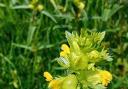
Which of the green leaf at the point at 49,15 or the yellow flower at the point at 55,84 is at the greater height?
the yellow flower at the point at 55,84

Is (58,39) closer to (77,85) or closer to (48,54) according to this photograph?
(48,54)

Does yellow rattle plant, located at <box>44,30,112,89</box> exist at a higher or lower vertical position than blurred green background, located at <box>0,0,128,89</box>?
higher

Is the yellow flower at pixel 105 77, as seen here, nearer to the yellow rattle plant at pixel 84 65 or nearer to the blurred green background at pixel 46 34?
the yellow rattle plant at pixel 84 65

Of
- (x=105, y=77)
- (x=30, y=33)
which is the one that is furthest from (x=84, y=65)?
(x=30, y=33)

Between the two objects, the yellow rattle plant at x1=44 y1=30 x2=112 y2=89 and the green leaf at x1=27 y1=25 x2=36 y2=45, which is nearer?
the yellow rattle plant at x1=44 y1=30 x2=112 y2=89

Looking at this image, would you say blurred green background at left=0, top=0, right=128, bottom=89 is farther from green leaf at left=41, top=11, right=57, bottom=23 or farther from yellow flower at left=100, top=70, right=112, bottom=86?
yellow flower at left=100, top=70, right=112, bottom=86

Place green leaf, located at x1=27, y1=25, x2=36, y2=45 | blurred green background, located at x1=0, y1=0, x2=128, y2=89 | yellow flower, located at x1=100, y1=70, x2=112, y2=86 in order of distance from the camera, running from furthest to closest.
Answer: green leaf, located at x1=27, y1=25, x2=36, y2=45
blurred green background, located at x1=0, y1=0, x2=128, y2=89
yellow flower, located at x1=100, y1=70, x2=112, y2=86

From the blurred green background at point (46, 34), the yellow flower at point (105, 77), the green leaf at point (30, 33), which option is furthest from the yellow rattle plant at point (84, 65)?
the green leaf at point (30, 33)

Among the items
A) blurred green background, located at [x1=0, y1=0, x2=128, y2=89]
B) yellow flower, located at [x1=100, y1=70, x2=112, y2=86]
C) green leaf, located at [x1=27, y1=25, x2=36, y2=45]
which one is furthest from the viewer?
green leaf, located at [x1=27, y1=25, x2=36, y2=45]

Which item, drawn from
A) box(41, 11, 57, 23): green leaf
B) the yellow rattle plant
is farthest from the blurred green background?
the yellow rattle plant
